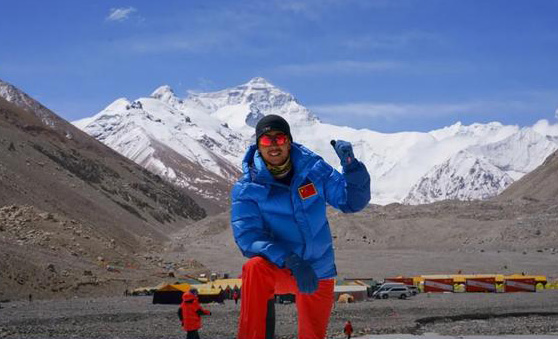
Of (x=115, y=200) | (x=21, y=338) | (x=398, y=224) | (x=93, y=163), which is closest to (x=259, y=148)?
(x=21, y=338)

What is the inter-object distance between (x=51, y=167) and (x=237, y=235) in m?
96.0

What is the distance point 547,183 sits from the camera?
436ft

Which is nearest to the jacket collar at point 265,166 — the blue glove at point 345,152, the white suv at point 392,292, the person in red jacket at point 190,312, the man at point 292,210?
the man at point 292,210

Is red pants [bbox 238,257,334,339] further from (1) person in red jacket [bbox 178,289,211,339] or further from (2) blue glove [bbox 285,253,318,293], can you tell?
(1) person in red jacket [bbox 178,289,211,339]

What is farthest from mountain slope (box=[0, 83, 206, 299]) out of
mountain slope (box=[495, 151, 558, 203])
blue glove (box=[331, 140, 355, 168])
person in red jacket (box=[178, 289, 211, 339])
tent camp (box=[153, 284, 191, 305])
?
mountain slope (box=[495, 151, 558, 203])

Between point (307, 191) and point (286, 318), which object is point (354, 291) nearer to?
point (286, 318)

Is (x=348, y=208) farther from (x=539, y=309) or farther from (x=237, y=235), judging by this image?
(x=539, y=309)

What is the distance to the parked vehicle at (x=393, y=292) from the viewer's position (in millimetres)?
40594

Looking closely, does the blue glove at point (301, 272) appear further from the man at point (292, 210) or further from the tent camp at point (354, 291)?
the tent camp at point (354, 291)

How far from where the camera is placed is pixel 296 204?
528 cm

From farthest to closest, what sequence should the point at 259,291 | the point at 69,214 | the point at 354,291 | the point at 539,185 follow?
the point at 539,185
the point at 69,214
the point at 354,291
the point at 259,291

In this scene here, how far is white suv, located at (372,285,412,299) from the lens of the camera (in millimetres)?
40594

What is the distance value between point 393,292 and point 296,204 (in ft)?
120

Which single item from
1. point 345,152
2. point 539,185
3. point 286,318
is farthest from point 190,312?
point 539,185
